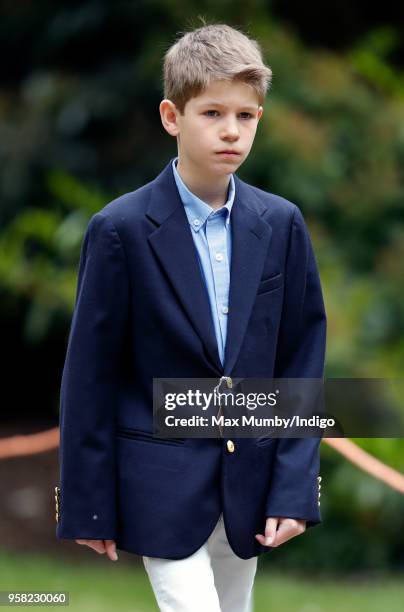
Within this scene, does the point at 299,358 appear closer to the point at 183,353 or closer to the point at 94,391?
the point at 183,353

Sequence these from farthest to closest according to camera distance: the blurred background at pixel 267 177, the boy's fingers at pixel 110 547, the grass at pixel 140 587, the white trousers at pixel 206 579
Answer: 1. the blurred background at pixel 267 177
2. the grass at pixel 140 587
3. the boy's fingers at pixel 110 547
4. the white trousers at pixel 206 579

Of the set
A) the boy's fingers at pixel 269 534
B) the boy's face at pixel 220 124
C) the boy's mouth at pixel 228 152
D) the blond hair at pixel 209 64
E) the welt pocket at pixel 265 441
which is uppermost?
the blond hair at pixel 209 64

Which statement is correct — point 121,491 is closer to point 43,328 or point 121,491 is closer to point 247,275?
point 247,275

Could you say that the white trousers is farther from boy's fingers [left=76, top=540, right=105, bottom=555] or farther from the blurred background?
the blurred background

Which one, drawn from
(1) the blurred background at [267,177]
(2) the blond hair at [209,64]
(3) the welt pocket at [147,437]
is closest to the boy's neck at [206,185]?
(2) the blond hair at [209,64]

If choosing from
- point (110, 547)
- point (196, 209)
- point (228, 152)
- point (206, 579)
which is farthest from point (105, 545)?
point (228, 152)

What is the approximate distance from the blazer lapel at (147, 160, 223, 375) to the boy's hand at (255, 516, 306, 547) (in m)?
0.35

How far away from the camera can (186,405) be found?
9.04 feet

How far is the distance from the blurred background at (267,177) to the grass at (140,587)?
19 millimetres

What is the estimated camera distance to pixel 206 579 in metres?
2.67

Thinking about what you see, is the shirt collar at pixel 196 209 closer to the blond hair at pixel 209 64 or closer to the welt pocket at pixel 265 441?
the blond hair at pixel 209 64

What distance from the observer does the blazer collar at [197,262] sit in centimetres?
272

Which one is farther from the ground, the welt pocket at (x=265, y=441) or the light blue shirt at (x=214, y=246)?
the light blue shirt at (x=214, y=246)

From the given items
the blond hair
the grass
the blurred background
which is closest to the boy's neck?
the blond hair
